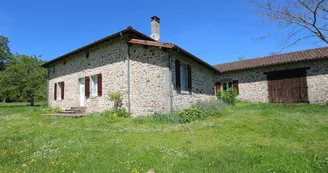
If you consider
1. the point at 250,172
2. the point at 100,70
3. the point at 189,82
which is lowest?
the point at 250,172

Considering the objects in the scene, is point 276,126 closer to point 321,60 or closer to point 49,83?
point 321,60

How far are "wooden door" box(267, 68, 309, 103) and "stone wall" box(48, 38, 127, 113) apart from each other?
11470 mm

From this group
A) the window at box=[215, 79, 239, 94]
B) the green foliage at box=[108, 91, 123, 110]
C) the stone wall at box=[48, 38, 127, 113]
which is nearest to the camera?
the green foliage at box=[108, 91, 123, 110]

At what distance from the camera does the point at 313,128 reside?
5.97m

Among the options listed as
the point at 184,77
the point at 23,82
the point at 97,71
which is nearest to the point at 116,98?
the point at 97,71

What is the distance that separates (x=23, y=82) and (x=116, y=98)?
A: 21.2 m

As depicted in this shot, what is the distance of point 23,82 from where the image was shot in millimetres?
24828

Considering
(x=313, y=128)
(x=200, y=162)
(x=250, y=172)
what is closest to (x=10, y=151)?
(x=200, y=162)

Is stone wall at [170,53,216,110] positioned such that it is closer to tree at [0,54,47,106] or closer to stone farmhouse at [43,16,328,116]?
stone farmhouse at [43,16,328,116]

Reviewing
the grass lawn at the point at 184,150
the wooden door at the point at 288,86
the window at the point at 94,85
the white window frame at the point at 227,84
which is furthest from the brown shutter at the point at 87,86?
the wooden door at the point at 288,86

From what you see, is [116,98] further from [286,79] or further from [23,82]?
[23,82]

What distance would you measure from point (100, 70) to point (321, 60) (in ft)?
48.0

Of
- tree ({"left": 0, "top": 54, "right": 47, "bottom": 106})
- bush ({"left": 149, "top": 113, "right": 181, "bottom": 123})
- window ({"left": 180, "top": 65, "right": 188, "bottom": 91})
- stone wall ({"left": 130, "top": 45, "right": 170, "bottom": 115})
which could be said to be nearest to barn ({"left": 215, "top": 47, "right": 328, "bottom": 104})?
window ({"left": 180, "top": 65, "right": 188, "bottom": 91})

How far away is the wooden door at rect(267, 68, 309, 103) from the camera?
45.3 feet
